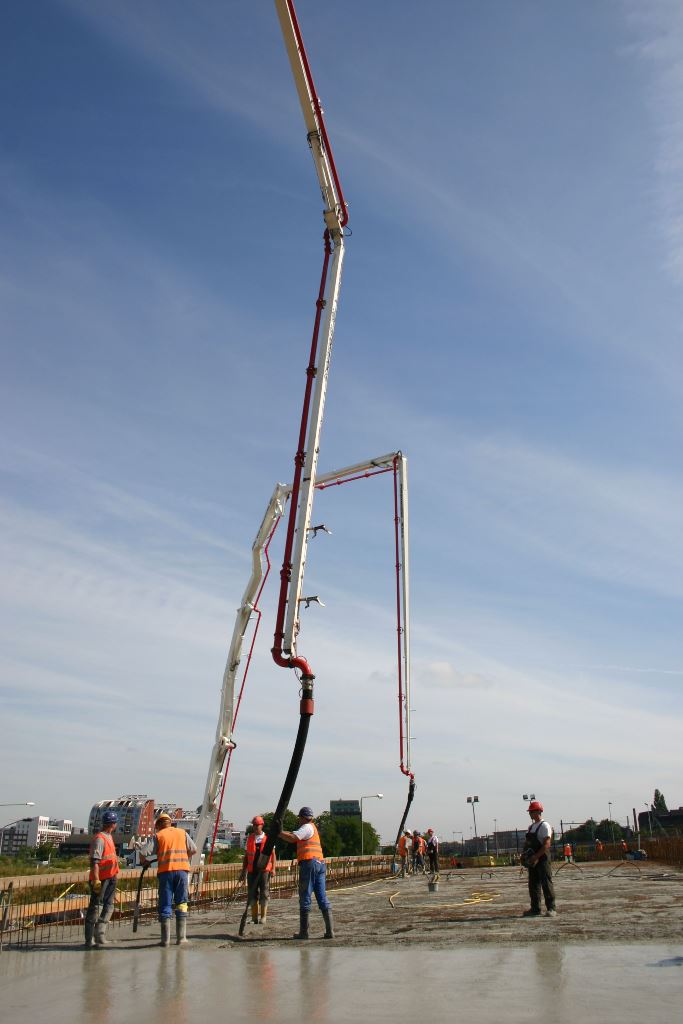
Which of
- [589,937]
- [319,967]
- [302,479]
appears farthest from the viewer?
[302,479]

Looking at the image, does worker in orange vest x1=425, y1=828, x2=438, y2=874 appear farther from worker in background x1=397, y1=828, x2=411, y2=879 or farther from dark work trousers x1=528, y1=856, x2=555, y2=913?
dark work trousers x1=528, y1=856, x2=555, y2=913

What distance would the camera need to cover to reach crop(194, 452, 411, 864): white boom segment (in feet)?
73.2

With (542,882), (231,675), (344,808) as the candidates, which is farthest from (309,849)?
(344,808)

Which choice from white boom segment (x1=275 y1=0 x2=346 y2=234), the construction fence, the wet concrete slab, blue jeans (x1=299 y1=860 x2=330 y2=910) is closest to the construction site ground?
the wet concrete slab

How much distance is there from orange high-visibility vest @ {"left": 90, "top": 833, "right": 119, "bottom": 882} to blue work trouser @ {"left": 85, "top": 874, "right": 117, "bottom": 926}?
3.8 inches

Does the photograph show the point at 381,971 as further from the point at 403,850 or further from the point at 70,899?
the point at 403,850

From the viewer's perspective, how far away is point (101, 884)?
11.9 metres

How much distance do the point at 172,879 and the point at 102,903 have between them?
157 cm

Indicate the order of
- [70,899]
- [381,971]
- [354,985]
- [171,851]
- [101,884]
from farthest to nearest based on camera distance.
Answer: [70,899]
[101,884]
[171,851]
[381,971]
[354,985]

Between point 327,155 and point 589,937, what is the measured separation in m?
15.0

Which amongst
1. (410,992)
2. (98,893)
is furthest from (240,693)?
(410,992)

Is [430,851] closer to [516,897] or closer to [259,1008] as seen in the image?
[516,897]

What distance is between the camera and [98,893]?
38.0ft

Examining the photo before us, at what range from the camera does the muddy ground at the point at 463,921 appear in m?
10.4
